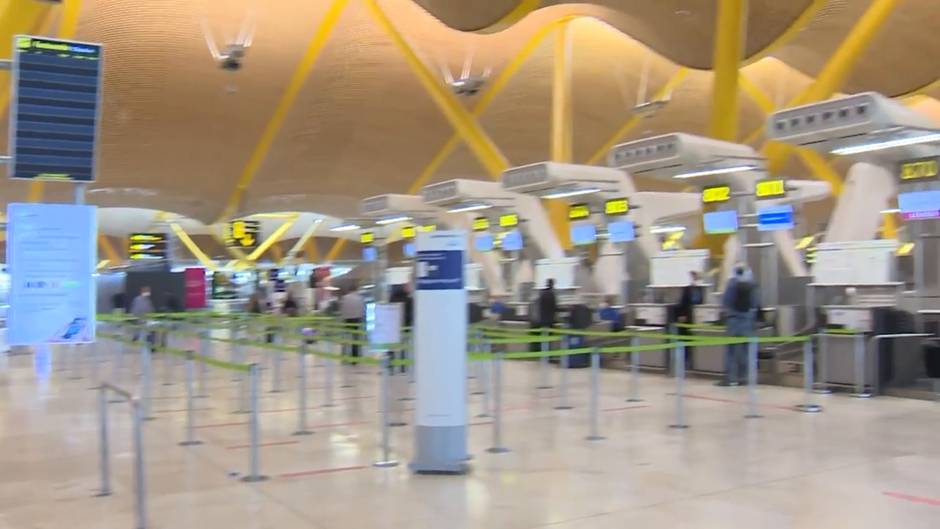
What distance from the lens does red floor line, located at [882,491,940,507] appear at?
6102 millimetres

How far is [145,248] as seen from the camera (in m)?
37.4

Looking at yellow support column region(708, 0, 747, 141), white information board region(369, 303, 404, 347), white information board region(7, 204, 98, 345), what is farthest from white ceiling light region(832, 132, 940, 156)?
white information board region(7, 204, 98, 345)

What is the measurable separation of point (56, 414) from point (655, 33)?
19.5 meters

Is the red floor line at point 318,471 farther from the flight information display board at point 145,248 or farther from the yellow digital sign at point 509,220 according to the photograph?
the flight information display board at point 145,248

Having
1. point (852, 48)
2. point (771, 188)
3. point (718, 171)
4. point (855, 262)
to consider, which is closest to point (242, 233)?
point (852, 48)

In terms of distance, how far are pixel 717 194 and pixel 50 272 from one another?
1231 cm

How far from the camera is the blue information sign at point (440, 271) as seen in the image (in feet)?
23.6

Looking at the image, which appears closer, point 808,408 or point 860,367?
point 808,408

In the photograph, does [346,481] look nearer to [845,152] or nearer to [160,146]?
[845,152]

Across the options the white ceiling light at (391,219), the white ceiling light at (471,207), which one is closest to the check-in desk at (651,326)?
the white ceiling light at (471,207)

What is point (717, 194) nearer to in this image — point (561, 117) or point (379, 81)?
point (561, 117)

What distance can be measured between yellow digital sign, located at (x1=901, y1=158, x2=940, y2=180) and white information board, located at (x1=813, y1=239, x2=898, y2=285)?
97cm

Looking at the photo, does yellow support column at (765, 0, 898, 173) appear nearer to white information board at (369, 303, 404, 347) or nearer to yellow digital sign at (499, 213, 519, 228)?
yellow digital sign at (499, 213, 519, 228)

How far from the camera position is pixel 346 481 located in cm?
698
